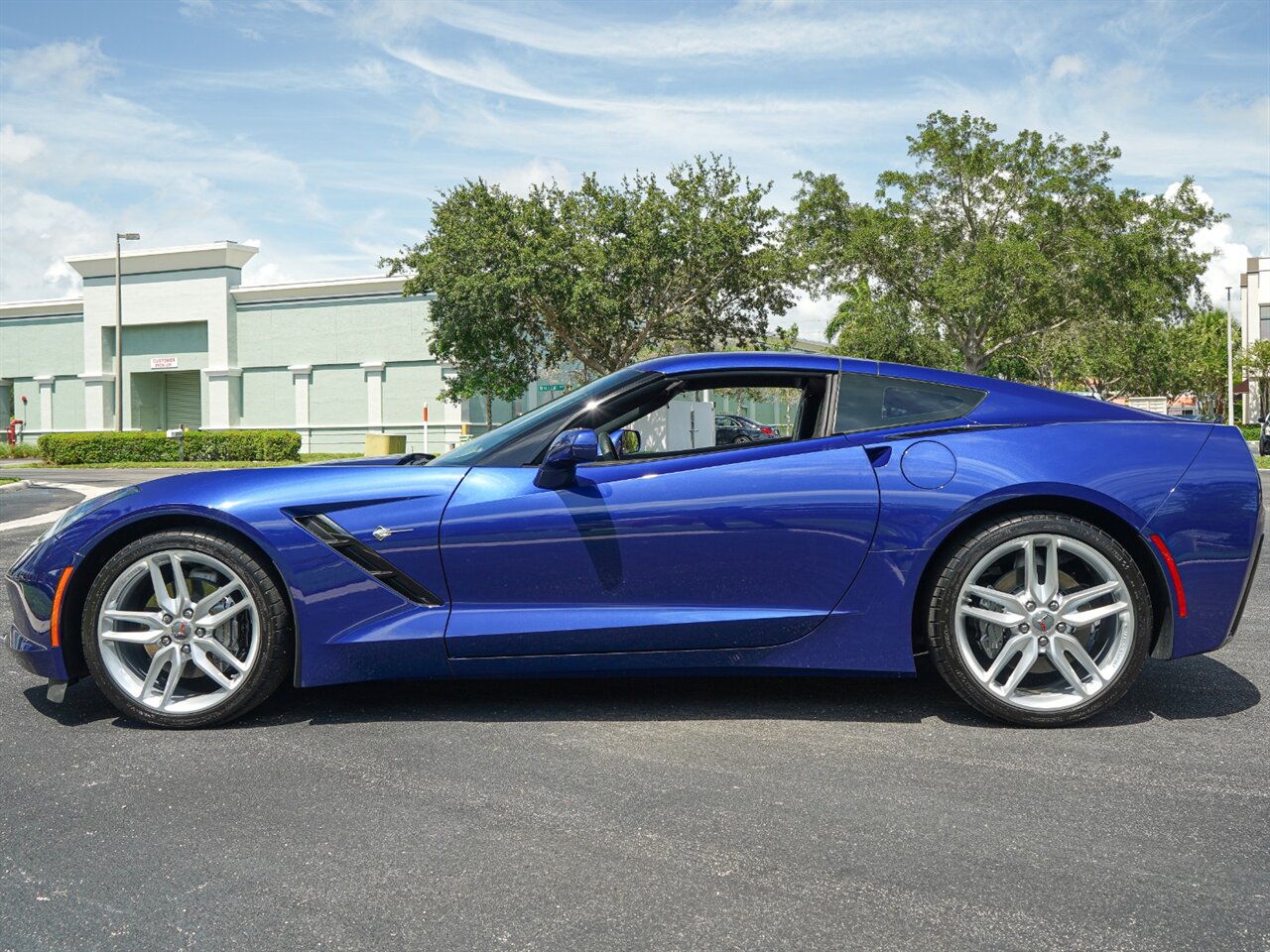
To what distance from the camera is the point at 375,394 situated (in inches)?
1673

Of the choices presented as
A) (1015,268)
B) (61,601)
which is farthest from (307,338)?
(61,601)

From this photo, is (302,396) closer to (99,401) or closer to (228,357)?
(228,357)

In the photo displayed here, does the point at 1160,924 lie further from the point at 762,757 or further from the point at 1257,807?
the point at 762,757

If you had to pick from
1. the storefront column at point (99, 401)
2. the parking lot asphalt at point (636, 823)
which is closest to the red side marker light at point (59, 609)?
the parking lot asphalt at point (636, 823)

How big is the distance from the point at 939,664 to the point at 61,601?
3.13 meters

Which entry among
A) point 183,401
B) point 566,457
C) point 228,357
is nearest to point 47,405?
point 183,401

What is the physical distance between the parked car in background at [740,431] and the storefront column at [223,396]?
143 feet

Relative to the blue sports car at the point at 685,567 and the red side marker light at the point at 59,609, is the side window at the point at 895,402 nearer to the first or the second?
the blue sports car at the point at 685,567

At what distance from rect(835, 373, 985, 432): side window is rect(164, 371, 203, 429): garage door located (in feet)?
156

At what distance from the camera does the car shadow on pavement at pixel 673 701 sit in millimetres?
4141

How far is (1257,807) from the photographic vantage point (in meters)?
3.18

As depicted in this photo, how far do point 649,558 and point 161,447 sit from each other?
35.1 meters

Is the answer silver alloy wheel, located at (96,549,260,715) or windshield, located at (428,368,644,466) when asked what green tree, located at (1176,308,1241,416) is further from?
silver alloy wheel, located at (96,549,260,715)

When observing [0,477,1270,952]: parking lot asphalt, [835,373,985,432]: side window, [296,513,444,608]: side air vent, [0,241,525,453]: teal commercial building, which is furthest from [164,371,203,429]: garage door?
[835,373,985,432]: side window
